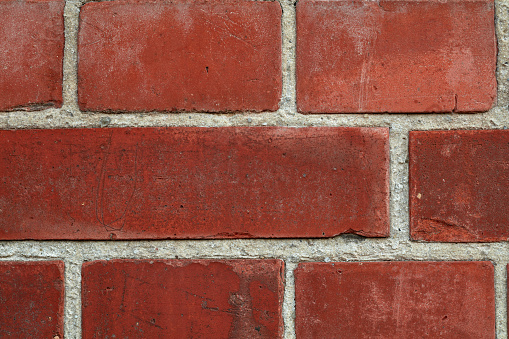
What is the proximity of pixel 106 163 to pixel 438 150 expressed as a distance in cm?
50

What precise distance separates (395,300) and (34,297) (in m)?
0.54

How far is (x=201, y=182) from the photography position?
53cm

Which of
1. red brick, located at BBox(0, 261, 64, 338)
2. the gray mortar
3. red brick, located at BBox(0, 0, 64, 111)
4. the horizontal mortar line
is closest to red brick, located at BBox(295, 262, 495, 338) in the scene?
the gray mortar

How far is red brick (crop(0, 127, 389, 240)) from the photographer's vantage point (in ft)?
1.73

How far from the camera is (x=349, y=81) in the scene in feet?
1.74

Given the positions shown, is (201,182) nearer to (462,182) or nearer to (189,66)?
(189,66)

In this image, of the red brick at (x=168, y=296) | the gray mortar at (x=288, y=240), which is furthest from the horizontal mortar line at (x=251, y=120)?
the red brick at (x=168, y=296)

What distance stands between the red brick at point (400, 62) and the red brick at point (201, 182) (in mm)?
59

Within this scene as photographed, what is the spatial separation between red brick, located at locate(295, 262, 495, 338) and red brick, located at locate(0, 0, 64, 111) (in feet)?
1.55

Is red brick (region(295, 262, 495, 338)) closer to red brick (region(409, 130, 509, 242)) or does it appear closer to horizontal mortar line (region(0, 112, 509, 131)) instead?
red brick (region(409, 130, 509, 242))

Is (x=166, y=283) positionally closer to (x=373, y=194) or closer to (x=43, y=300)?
(x=43, y=300)

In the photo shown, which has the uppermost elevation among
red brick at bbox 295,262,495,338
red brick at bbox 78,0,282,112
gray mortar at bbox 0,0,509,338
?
red brick at bbox 78,0,282,112

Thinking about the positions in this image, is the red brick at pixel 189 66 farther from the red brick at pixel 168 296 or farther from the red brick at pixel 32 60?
the red brick at pixel 168 296

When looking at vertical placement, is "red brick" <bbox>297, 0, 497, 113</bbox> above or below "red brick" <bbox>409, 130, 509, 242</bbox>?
above
